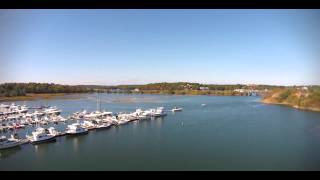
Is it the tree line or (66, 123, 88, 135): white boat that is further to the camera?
the tree line

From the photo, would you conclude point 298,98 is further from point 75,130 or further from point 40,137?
point 40,137

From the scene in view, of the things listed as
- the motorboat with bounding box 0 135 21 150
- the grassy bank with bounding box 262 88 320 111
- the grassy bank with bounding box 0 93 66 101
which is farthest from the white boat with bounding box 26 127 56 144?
the grassy bank with bounding box 0 93 66 101

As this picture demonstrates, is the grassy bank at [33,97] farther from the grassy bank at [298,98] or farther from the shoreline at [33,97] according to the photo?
the grassy bank at [298,98]

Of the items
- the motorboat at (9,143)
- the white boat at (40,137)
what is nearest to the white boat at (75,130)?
the white boat at (40,137)

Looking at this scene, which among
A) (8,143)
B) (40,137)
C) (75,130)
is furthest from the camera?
(75,130)

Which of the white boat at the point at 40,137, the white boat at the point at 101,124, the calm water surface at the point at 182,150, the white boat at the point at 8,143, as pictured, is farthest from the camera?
the white boat at the point at 101,124

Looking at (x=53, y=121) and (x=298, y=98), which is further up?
(x=298, y=98)

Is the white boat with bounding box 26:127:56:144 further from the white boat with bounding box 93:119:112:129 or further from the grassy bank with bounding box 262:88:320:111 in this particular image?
the grassy bank with bounding box 262:88:320:111

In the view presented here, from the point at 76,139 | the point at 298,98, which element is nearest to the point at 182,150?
the point at 76,139

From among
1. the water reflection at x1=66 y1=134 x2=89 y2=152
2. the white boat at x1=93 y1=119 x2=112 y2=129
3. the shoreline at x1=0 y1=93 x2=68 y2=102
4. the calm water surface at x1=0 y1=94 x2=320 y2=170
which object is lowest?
the water reflection at x1=66 y1=134 x2=89 y2=152

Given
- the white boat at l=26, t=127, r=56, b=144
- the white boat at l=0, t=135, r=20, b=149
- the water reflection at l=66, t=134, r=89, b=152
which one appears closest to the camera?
the white boat at l=0, t=135, r=20, b=149
